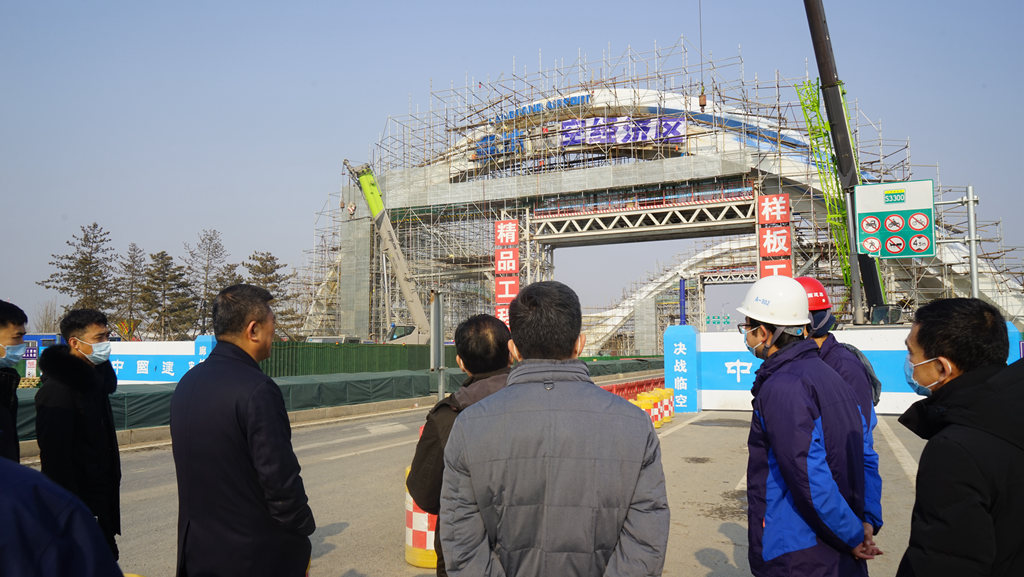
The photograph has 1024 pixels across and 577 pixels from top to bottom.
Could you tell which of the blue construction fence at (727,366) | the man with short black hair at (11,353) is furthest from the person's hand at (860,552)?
the blue construction fence at (727,366)

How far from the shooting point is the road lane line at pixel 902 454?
28.7 ft

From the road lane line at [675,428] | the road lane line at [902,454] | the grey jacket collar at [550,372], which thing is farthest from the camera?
the road lane line at [675,428]

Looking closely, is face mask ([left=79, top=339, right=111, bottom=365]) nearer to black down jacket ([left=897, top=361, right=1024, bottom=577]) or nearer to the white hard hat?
the white hard hat

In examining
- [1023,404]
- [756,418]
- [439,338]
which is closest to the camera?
[1023,404]

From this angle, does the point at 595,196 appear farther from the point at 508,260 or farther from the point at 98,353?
the point at 98,353

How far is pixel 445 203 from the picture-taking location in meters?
42.2

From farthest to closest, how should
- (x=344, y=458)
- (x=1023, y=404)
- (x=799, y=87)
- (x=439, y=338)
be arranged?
(x=799, y=87) → (x=344, y=458) → (x=439, y=338) → (x=1023, y=404)

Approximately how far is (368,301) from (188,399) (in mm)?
40457

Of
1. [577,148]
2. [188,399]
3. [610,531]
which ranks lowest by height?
[610,531]

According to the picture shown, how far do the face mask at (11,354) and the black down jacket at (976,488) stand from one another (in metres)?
4.59

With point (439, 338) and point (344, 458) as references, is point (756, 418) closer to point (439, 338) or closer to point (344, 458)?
point (439, 338)

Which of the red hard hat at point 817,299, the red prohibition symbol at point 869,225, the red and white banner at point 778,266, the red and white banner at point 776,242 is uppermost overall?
the red and white banner at point 776,242

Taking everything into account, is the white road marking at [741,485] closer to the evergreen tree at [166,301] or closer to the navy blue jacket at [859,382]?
the navy blue jacket at [859,382]

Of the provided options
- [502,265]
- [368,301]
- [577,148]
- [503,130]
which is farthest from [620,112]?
[368,301]
